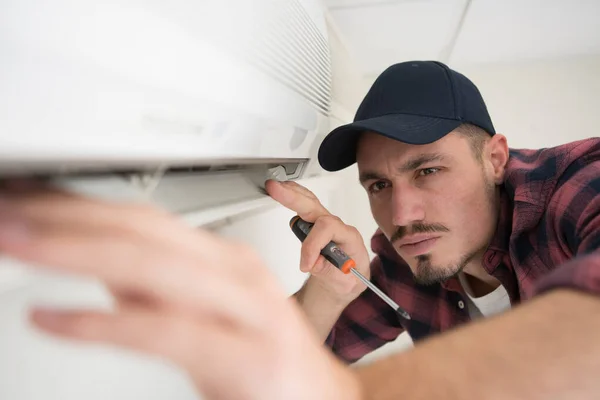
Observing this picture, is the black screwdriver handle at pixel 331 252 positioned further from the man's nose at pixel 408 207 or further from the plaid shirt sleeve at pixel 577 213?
the plaid shirt sleeve at pixel 577 213

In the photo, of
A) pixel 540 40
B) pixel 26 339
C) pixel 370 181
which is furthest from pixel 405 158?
pixel 540 40

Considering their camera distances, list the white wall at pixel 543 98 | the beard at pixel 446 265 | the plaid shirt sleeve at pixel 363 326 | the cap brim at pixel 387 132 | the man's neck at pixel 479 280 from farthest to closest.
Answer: the white wall at pixel 543 98, the plaid shirt sleeve at pixel 363 326, the man's neck at pixel 479 280, the beard at pixel 446 265, the cap brim at pixel 387 132

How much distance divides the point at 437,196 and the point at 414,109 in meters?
0.20

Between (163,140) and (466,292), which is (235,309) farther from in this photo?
(466,292)

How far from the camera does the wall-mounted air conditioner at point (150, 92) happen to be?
0.74ft

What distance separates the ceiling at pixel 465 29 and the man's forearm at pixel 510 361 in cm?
106

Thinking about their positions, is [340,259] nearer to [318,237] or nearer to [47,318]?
[318,237]

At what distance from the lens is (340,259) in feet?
2.34

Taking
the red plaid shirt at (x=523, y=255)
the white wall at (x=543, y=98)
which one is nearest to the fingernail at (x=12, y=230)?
the red plaid shirt at (x=523, y=255)

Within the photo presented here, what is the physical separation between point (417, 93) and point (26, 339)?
2.75 ft

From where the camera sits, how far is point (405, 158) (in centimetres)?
85

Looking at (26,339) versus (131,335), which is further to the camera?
(26,339)

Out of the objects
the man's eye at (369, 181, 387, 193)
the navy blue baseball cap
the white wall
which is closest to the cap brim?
the navy blue baseball cap

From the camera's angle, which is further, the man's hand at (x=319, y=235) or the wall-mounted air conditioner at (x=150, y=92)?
the man's hand at (x=319, y=235)
